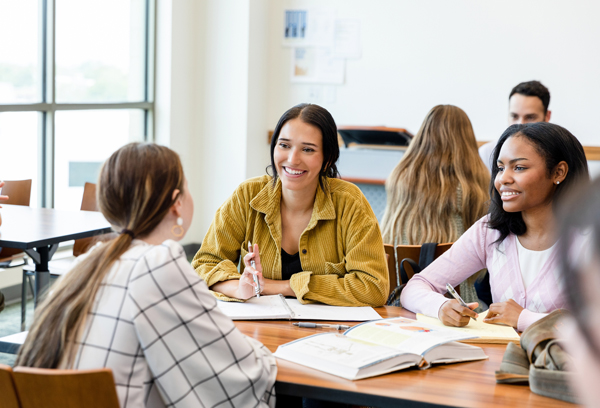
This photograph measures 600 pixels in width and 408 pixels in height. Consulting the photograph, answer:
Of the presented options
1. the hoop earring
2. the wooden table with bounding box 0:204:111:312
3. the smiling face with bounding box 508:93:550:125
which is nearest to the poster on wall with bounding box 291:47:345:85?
the smiling face with bounding box 508:93:550:125

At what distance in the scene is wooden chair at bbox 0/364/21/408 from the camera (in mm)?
1091

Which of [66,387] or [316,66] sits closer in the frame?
[66,387]

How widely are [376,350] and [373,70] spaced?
14.3ft

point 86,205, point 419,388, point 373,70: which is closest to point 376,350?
point 419,388

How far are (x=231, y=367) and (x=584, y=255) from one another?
0.93m

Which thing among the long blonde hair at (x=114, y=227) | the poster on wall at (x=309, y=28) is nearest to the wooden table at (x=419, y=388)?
the long blonde hair at (x=114, y=227)

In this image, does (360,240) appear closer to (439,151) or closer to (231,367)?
(231,367)

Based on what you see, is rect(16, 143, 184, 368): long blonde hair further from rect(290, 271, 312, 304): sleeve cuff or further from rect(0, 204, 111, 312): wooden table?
rect(0, 204, 111, 312): wooden table

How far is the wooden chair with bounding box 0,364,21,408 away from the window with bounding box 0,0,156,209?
302 centimetres

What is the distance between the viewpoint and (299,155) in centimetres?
212

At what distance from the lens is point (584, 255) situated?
1.40 ft

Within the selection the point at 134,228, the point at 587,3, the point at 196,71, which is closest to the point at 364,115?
the point at 196,71

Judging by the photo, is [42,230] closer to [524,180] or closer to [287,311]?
[287,311]

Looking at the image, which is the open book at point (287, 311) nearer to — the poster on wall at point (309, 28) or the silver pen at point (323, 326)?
the silver pen at point (323, 326)
